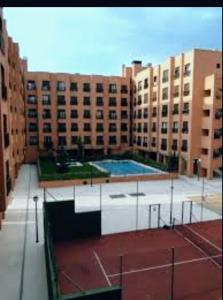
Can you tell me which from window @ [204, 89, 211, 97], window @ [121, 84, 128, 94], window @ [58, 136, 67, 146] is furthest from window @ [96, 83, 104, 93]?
window @ [204, 89, 211, 97]

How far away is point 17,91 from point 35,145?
399 inches

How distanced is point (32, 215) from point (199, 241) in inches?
367

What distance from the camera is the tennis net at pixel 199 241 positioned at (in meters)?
11.6

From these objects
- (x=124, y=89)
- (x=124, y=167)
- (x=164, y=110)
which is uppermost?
(x=124, y=89)

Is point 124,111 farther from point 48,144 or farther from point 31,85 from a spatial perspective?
point 31,85

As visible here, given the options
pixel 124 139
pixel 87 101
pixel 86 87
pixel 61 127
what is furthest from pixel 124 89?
pixel 61 127

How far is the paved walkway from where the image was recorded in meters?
9.45

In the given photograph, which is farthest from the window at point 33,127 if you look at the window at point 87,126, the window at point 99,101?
the window at point 99,101

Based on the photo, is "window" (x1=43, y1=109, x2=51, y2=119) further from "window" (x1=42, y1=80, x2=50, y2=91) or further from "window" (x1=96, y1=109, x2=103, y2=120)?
"window" (x1=96, y1=109, x2=103, y2=120)

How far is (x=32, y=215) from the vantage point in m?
16.4

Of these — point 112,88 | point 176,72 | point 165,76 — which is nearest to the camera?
point 176,72

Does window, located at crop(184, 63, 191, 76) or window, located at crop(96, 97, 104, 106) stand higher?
window, located at crop(184, 63, 191, 76)

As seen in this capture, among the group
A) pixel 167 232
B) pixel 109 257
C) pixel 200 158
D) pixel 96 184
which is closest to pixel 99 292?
pixel 109 257

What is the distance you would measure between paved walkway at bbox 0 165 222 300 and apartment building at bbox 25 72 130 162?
817cm
